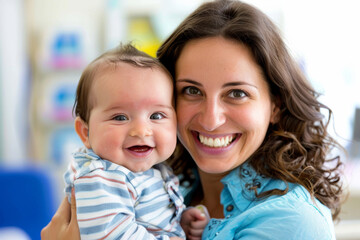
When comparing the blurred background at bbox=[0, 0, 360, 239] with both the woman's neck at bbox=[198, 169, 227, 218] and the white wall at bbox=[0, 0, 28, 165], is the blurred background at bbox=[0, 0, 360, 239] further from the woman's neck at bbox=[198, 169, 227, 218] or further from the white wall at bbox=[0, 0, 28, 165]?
the woman's neck at bbox=[198, 169, 227, 218]

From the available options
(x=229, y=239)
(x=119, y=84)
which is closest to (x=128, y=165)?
(x=119, y=84)

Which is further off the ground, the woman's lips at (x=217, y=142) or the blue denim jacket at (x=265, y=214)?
the woman's lips at (x=217, y=142)

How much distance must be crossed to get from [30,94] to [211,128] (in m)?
2.76

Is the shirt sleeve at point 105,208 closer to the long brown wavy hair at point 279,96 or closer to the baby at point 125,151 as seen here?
the baby at point 125,151

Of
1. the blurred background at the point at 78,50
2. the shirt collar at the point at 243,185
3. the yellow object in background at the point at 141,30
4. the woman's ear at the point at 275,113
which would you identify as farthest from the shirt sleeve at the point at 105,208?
the yellow object in background at the point at 141,30

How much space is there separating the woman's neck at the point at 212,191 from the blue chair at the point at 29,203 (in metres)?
1.28

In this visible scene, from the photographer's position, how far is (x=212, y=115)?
1227mm

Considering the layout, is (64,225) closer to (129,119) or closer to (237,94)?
(129,119)

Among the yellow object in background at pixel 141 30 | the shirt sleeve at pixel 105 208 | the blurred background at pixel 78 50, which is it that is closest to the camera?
the shirt sleeve at pixel 105 208

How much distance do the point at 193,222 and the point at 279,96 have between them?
0.51 meters

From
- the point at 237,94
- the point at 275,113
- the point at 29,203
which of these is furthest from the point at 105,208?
the point at 29,203

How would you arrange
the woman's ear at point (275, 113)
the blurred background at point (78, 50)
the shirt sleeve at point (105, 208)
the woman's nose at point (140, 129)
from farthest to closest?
1. the blurred background at point (78, 50)
2. the woman's ear at point (275, 113)
3. the woman's nose at point (140, 129)
4. the shirt sleeve at point (105, 208)

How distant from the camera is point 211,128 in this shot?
1.23m

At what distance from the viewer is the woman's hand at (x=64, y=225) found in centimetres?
116
